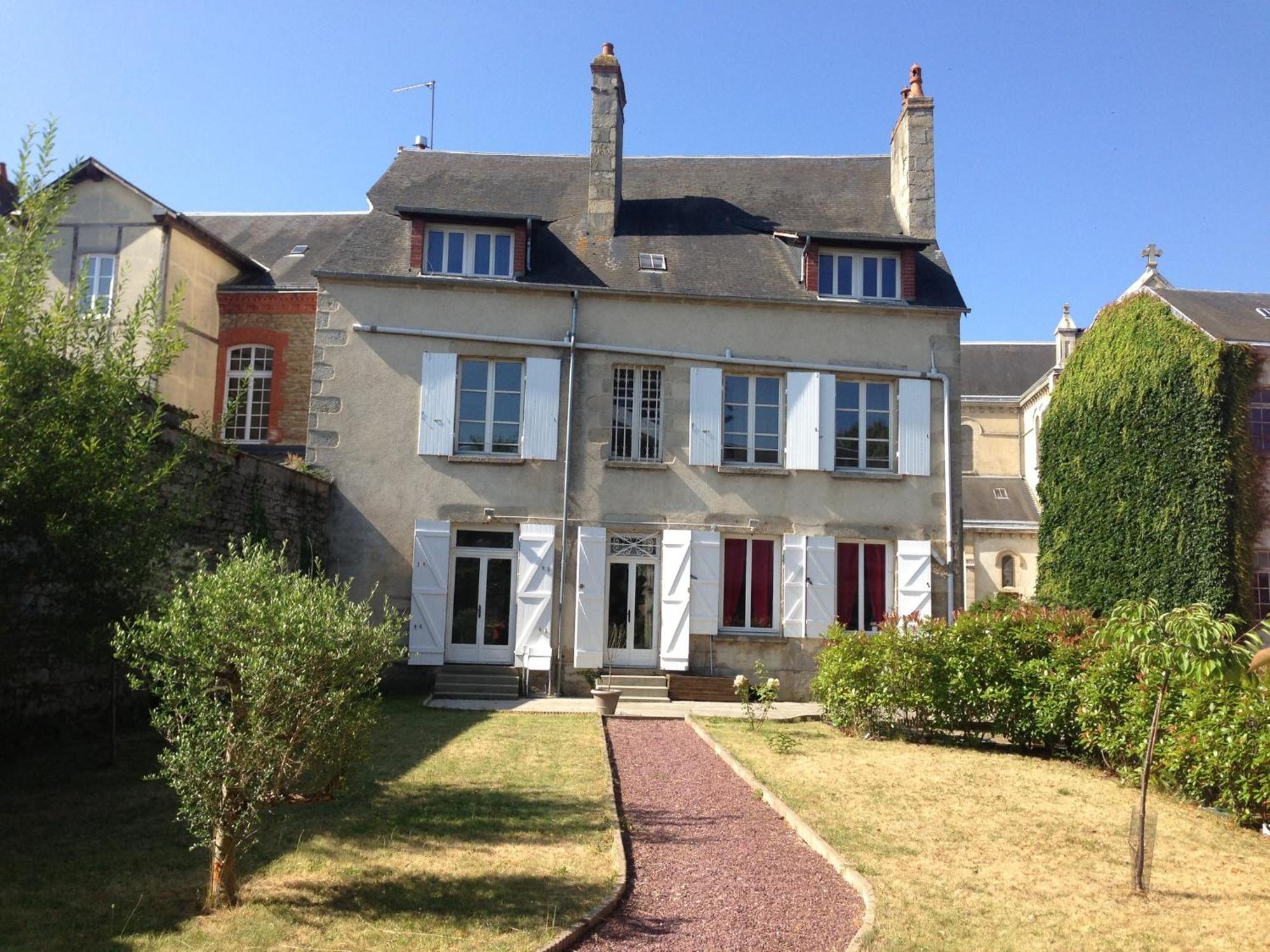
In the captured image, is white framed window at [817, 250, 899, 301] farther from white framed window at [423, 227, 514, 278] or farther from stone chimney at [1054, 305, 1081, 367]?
stone chimney at [1054, 305, 1081, 367]

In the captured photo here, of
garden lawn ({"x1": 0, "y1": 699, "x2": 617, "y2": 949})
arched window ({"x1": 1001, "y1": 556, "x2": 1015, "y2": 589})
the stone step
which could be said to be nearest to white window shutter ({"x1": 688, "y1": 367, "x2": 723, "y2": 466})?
the stone step

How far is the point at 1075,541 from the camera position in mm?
20031

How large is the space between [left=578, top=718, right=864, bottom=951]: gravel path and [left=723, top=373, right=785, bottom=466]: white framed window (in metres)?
7.12

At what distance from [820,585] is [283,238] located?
39.8 feet

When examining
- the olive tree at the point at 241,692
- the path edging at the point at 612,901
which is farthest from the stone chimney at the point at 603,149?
the olive tree at the point at 241,692

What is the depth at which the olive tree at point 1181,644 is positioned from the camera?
5.28 meters

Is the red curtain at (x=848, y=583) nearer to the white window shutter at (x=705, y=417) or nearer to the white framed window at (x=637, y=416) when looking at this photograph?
the white window shutter at (x=705, y=417)

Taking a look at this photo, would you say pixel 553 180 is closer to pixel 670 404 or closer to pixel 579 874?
pixel 670 404

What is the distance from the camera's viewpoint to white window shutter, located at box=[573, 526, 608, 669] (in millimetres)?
13602

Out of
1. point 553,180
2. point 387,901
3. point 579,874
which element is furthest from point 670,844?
point 553,180

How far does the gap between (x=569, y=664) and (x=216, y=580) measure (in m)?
9.34

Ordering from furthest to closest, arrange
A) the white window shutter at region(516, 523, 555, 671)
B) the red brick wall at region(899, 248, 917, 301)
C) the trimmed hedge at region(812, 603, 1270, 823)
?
the red brick wall at region(899, 248, 917, 301) < the white window shutter at region(516, 523, 555, 671) < the trimmed hedge at region(812, 603, 1270, 823)

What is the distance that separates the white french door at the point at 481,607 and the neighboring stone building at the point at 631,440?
0.09 ft

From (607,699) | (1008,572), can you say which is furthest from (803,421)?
(1008,572)
